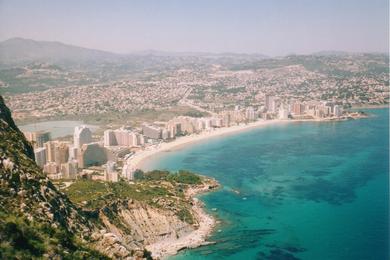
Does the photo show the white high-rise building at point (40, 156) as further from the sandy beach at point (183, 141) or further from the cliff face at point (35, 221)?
the cliff face at point (35, 221)

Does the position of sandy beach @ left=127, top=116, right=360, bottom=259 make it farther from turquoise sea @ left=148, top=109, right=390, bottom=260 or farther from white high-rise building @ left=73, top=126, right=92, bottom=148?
white high-rise building @ left=73, top=126, right=92, bottom=148

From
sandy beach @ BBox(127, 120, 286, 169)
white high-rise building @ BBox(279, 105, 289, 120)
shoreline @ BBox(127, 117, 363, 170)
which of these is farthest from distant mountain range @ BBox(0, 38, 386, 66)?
sandy beach @ BBox(127, 120, 286, 169)

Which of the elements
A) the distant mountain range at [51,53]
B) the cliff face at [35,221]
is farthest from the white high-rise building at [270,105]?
the distant mountain range at [51,53]

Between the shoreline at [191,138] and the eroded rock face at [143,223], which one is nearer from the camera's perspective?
the eroded rock face at [143,223]

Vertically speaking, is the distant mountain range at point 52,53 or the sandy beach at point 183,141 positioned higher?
the distant mountain range at point 52,53

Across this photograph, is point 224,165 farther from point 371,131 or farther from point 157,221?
point 371,131

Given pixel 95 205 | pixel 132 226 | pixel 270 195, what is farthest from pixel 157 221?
pixel 270 195

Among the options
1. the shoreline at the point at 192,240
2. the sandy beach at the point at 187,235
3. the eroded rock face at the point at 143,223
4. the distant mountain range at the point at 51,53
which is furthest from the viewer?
the distant mountain range at the point at 51,53

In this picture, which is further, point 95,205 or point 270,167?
point 270,167
